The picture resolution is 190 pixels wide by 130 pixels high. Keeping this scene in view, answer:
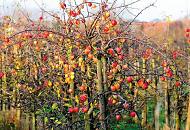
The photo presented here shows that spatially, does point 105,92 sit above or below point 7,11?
below

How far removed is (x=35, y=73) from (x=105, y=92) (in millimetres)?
4770

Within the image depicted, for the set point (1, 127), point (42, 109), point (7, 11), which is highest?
point (7, 11)

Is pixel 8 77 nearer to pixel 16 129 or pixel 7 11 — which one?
pixel 7 11

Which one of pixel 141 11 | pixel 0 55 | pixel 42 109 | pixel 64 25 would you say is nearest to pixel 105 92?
pixel 141 11

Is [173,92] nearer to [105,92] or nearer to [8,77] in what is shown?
[8,77]

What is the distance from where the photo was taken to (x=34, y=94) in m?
7.45

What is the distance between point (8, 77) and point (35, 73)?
307 centimetres

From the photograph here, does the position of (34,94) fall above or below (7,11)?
below

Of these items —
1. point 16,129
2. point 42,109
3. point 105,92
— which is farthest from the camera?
point 16,129

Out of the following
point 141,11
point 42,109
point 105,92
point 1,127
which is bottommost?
point 1,127

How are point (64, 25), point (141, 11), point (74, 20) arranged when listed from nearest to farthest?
1. point (141, 11)
2. point (74, 20)
3. point (64, 25)

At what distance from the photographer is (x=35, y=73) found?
26.3 ft

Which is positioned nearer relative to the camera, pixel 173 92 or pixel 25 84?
pixel 25 84

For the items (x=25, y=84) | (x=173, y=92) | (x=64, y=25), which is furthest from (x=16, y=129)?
(x=173, y=92)
